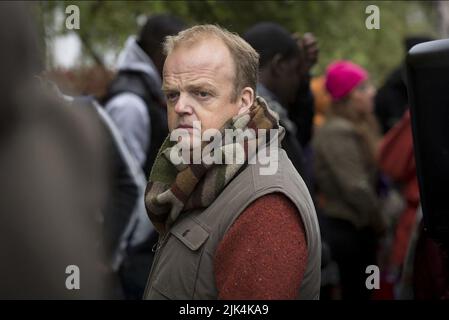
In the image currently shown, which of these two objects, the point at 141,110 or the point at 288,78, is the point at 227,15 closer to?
the point at 288,78

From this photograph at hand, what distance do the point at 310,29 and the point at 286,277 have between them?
388 centimetres

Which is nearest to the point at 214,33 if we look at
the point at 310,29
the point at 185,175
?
the point at 185,175

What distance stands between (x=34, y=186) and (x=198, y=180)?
1.70 feet

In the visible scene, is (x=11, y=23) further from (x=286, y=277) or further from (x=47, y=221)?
(x=286, y=277)

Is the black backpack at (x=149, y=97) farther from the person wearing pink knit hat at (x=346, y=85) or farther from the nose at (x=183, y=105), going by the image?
the nose at (x=183, y=105)

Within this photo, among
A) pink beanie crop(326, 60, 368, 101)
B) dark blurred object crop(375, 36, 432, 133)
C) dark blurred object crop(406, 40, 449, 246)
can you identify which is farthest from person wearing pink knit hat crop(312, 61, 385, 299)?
dark blurred object crop(406, 40, 449, 246)

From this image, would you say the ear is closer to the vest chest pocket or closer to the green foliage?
the vest chest pocket

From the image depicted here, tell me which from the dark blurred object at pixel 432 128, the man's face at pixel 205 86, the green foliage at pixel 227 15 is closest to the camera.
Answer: the man's face at pixel 205 86

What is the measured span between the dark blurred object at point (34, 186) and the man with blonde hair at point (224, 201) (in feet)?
1.03

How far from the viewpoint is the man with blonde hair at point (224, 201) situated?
7.88ft

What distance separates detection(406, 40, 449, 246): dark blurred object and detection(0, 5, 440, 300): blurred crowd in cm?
104

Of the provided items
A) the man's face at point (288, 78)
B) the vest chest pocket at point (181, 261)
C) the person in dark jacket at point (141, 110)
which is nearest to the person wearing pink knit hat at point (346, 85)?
the man's face at point (288, 78)

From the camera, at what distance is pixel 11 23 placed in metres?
2.23

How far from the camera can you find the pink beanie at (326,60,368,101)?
685 centimetres
